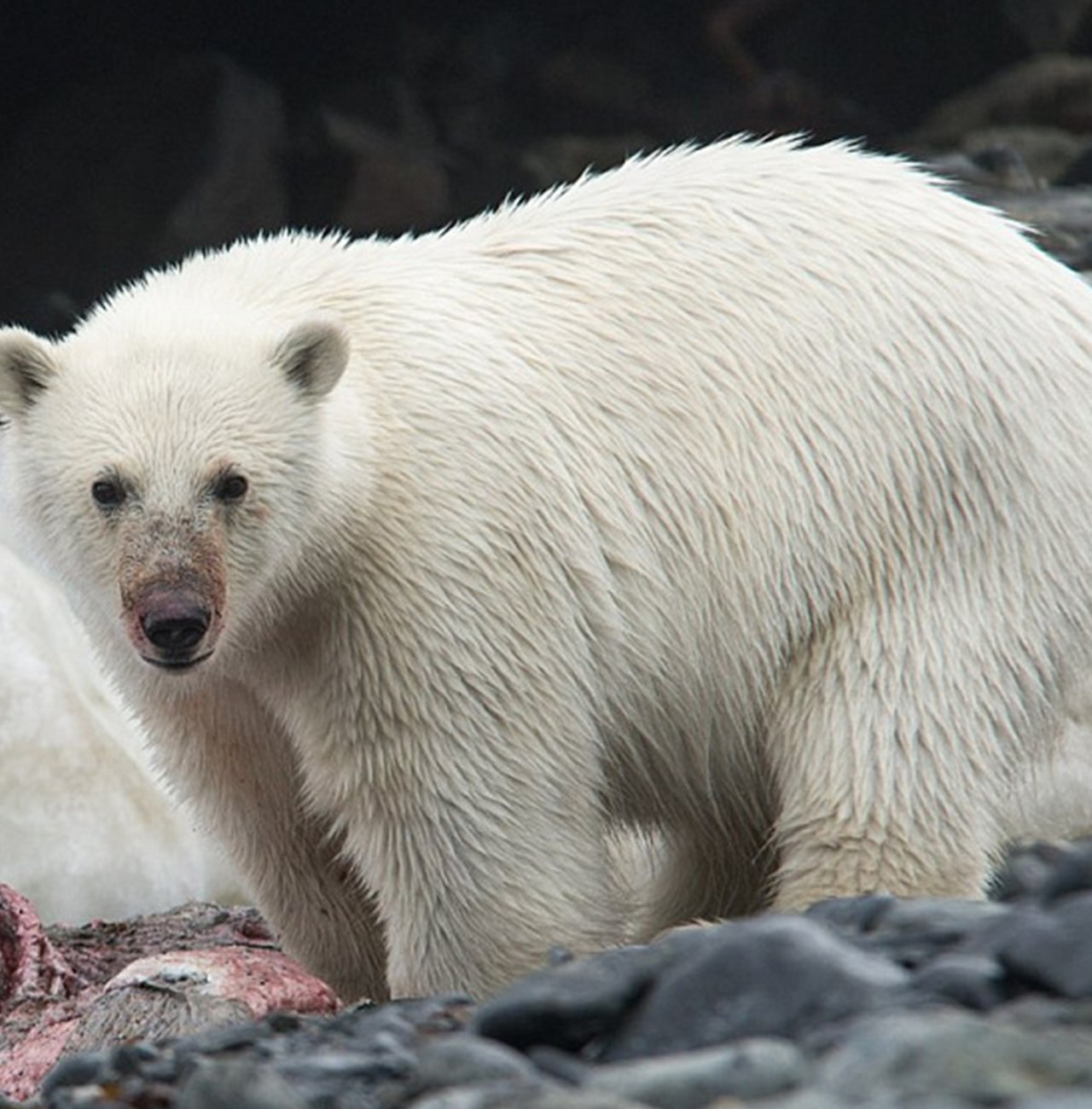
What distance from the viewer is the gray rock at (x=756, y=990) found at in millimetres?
2977

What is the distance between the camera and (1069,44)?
18.1m

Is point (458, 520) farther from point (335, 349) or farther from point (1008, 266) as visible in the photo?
point (1008, 266)

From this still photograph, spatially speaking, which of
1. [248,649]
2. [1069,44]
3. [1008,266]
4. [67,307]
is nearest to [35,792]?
[248,649]

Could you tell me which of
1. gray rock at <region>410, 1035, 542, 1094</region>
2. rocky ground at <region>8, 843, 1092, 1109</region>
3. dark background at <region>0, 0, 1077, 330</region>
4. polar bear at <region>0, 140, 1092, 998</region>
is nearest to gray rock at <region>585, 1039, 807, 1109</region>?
rocky ground at <region>8, 843, 1092, 1109</region>

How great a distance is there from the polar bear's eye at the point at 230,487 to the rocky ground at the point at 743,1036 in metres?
1.31

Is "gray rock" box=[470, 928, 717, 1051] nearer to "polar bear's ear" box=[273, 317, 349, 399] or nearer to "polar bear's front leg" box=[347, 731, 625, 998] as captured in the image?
"polar bear's front leg" box=[347, 731, 625, 998]

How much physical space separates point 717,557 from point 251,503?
3.76ft

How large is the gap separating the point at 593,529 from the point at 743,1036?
7.14 ft

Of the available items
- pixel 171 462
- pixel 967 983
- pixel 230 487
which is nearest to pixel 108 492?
pixel 171 462

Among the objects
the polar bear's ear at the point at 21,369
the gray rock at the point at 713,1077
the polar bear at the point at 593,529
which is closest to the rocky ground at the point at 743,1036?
the gray rock at the point at 713,1077

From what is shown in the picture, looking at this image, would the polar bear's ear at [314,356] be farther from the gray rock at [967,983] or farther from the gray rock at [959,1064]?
the gray rock at [959,1064]

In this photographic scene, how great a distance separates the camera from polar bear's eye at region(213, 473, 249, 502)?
15.0 ft

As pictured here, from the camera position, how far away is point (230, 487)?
4578mm

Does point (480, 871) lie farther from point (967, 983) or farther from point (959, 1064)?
point (959, 1064)
